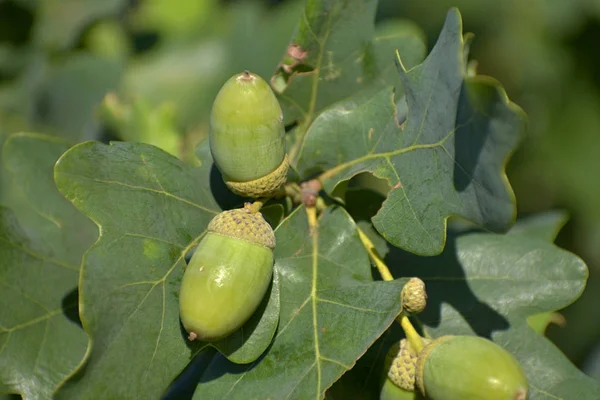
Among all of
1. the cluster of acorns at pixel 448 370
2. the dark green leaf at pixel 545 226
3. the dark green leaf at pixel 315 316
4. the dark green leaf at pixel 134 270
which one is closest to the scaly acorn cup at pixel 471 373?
the cluster of acorns at pixel 448 370

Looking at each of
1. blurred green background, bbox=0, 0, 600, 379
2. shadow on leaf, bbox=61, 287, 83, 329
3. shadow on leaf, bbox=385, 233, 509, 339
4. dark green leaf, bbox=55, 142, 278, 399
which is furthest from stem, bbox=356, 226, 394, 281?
blurred green background, bbox=0, 0, 600, 379

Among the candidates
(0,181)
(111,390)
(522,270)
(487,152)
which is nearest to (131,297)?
(111,390)

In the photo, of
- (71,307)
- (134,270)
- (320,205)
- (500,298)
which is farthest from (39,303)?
(500,298)

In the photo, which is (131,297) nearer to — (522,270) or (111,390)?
(111,390)

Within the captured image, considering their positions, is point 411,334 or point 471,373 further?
A: point 411,334

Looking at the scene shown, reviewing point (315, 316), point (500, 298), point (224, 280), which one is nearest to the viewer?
point (224, 280)

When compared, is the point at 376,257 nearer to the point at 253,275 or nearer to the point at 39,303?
the point at 253,275

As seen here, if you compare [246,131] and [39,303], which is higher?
[246,131]

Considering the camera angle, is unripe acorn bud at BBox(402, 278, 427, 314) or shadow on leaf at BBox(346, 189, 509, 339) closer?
unripe acorn bud at BBox(402, 278, 427, 314)

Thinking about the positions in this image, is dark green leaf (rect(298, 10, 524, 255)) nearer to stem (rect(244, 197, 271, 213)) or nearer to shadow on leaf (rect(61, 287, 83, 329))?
stem (rect(244, 197, 271, 213))
